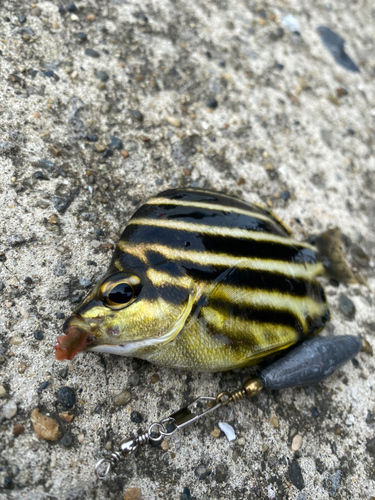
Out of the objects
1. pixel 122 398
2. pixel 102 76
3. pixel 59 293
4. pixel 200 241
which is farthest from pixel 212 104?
pixel 122 398

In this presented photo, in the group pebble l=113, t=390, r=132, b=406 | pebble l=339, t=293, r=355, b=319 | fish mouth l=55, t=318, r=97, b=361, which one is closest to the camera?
fish mouth l=55, t=318, r=97, b=361

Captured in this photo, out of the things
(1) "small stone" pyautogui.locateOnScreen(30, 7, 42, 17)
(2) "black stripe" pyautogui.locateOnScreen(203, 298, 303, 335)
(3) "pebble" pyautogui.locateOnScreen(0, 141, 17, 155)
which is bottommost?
(3) "pebble" pyautogui.locateOnScreen(0, 141, 17, 155)

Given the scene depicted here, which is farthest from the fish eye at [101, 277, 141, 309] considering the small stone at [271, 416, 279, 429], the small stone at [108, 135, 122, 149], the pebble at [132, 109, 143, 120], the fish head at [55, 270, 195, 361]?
the pebble at [132, 109, 143, 120]

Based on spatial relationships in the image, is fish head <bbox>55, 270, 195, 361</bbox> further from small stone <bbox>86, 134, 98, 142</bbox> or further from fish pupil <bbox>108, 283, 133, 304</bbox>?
small stone <bbox>86, 134, 98, 142</bbox>

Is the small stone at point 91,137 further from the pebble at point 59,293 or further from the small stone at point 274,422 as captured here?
the small stone at point 274,422

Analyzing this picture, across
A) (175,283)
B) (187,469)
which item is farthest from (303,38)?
(187,469)

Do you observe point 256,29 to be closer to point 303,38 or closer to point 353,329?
point 303,38
